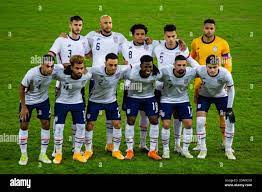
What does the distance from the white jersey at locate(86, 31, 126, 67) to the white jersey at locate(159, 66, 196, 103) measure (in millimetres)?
1344

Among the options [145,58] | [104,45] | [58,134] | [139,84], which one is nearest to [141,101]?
[139,84]

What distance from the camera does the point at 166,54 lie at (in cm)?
1380

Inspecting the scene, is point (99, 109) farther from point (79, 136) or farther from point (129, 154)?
point (129, 154)

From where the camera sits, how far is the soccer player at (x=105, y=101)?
13.3 metres

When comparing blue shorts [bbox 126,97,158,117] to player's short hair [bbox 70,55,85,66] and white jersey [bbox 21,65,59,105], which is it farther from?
white jersey [bbox 21,65,59,105]

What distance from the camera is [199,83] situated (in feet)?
46.3

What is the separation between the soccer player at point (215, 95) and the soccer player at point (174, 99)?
0.25m

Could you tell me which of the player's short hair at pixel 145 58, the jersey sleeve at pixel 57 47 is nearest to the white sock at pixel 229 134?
the player's short hair at pixel 145 58

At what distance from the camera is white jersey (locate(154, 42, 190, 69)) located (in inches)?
542

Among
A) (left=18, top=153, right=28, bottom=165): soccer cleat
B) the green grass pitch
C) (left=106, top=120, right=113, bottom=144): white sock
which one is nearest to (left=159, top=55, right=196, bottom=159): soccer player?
the green grass pitch

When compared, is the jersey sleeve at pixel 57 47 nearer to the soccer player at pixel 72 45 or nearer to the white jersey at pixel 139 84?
the soccer player at pixel 72 45
